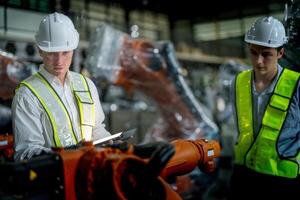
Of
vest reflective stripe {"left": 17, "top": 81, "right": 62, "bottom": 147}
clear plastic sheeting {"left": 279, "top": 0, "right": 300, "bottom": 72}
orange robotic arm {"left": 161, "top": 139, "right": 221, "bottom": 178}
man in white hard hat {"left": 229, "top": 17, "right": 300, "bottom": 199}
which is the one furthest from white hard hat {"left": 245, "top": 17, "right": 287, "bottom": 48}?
vest reflective stripe {"left": 17, "top": 81, "right": 62, "bottom": 147}

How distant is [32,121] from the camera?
2121 millimetres

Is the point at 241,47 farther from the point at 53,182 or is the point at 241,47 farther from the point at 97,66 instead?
the point at 53,182

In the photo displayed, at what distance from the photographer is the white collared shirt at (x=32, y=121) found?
2.07 meters

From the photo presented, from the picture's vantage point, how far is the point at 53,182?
159 centimetres

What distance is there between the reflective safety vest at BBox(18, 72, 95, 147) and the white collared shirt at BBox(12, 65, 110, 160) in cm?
2

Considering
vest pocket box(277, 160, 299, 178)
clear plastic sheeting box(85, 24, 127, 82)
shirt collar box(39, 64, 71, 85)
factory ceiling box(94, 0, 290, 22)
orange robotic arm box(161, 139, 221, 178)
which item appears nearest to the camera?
orange robotic arm box(161, 139, 221, 178)

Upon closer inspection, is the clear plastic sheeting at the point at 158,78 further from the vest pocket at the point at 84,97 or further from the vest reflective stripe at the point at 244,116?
the vest pocket at the point at 84,97

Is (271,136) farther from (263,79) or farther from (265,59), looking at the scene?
(265,59)

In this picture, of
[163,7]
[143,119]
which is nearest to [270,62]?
[143,119]

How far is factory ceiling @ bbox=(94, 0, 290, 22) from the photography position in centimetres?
1702

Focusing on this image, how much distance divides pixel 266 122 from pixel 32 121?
1.44m

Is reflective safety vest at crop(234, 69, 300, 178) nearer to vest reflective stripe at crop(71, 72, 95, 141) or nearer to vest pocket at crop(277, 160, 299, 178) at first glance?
vest pocket at crop(277, 160, 299, 178)

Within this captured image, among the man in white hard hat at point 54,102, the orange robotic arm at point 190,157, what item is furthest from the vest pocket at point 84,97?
the orange robotic arm at point 190,157

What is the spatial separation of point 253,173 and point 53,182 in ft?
5.04
